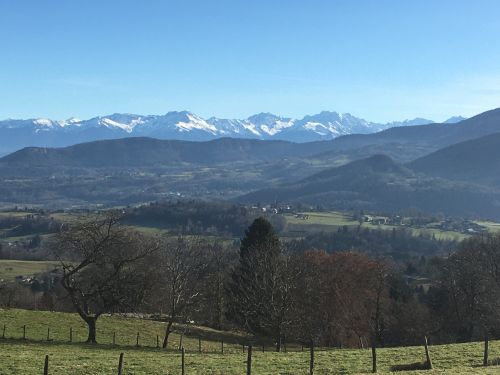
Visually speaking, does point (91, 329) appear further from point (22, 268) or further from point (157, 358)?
point (22, 268)

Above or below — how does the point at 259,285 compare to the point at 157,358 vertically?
above

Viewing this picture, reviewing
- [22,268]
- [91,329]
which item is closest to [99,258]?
[91,329]

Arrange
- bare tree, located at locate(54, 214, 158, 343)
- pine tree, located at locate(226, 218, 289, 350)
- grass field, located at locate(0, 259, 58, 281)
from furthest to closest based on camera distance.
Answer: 1. grass field, located at locate(0, 259, 58, 281)
2. pine tree, located at locate(226, 218, 289, 350)
3. bare tree, located at locate(54, 214, 158, 343)

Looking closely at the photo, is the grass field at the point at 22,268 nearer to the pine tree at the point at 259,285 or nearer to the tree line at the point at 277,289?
the tree line at the point at 277,289

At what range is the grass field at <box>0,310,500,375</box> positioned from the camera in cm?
2488

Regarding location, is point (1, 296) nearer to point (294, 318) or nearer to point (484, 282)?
point (294, 318)

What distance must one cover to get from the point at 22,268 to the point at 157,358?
399 ft

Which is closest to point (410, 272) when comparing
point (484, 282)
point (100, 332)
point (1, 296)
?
point (484, 282)

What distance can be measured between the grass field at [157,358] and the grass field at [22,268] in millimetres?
89348

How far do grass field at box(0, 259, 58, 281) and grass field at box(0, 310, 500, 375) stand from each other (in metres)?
89.3

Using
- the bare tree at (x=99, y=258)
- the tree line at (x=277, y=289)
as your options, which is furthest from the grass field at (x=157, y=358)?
the tree line at (x=277, y=289)

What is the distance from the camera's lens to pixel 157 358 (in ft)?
99.6

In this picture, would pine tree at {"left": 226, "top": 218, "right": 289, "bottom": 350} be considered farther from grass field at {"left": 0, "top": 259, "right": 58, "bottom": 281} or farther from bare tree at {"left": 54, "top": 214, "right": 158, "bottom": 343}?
grass field at {"left": 0, "top": 259, "right": 58, "bottom": 281}

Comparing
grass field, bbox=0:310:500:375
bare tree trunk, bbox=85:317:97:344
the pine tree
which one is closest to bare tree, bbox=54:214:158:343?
bare tree trunk, bbox=85:317:97:344
